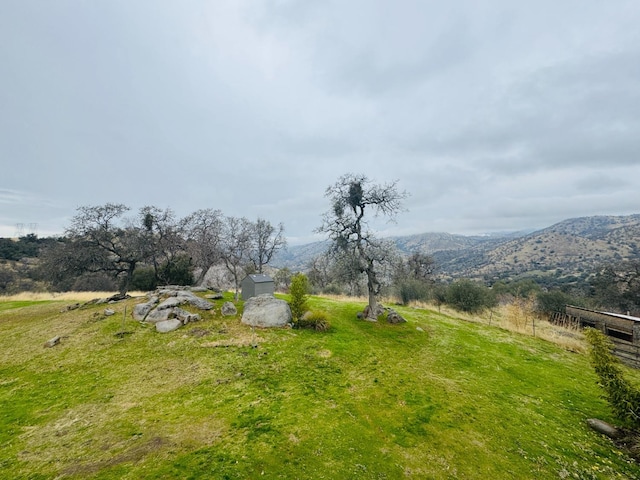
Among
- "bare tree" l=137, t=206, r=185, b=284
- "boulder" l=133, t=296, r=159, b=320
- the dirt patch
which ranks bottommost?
the dirt patch

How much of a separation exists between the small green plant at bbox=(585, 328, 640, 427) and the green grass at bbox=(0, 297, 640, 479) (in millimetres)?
1176

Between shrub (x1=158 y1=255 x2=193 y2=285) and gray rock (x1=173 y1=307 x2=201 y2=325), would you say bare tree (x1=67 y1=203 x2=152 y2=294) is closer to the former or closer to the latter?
shrub (x1=158 y1=255 x2=193 y2=285)

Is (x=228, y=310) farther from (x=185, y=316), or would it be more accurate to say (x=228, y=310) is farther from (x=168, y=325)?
(x=168, y=325)

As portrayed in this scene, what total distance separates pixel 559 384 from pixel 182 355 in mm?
17667

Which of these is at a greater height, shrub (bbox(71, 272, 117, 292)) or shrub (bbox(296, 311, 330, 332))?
shrub (bbox(71, 272, 117, 292))

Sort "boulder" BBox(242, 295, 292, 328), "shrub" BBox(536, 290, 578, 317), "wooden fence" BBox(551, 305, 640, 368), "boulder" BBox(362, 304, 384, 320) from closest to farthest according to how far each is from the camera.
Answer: "wooden fence" BBox(551, 305, 640, 368) < "boulder" BBox(242, 295, 292, 328) < "boulder" BBox(362, 304, 384, 320) < "shrub" BBox(536, 290, 578, 317)

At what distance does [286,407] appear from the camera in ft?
29.7

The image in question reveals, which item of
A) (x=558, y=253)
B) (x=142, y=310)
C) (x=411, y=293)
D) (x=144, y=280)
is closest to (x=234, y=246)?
(x=142, y=310)

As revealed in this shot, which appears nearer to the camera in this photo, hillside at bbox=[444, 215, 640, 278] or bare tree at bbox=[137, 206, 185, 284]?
bare tree at bbox=[137, 206, 185, 284]

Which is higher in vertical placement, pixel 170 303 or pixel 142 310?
pixel 170 303

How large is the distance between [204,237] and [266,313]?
1468 cm

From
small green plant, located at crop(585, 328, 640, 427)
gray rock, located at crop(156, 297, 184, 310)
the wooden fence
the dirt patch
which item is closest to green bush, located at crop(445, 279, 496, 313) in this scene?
the wooden fence

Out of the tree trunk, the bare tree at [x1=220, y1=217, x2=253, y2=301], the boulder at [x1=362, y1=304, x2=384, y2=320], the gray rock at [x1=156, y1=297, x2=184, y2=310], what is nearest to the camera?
the gray rock at [x1=156, y1=297, x2=184, y2=310]

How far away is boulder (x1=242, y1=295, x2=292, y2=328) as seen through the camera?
17531mm
